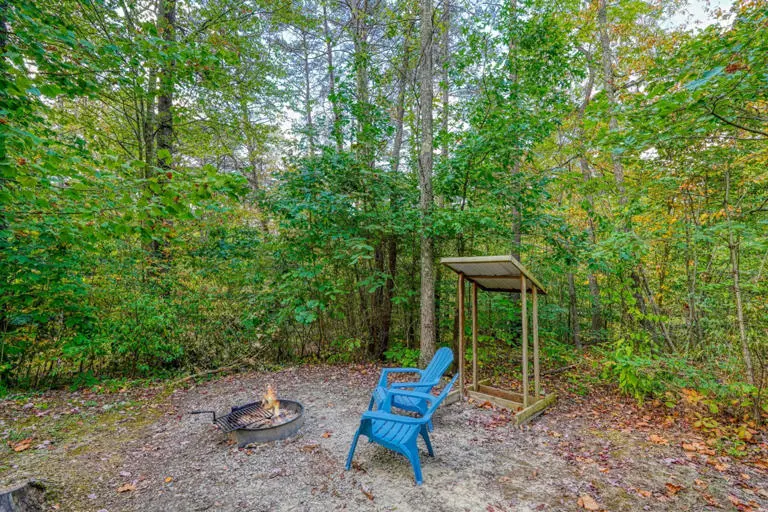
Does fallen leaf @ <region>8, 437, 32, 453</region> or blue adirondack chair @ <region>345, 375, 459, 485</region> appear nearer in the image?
blue adirondack chair @ <region>345, 375, 459, 485</region>

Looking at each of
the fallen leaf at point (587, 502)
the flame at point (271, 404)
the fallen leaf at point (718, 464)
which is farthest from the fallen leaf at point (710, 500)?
the flame at point (271, 404)

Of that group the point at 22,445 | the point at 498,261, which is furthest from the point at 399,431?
the point at 22,445

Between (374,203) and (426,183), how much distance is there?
2.98ft

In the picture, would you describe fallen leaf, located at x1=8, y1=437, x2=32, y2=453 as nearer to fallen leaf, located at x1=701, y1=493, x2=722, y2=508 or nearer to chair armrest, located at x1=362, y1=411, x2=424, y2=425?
chair armrest, located at x1=362, y1=411, x2=424, y2=425

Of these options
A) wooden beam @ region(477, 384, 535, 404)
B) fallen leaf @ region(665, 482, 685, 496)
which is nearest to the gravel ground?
fallen leaf @ region(665, 482, 685, 496)

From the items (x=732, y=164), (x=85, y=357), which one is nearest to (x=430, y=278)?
(x=732, y=164)

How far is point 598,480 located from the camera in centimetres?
262

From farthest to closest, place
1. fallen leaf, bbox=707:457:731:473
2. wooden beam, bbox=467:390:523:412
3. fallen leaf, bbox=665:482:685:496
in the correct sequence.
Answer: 1. wooden beam, bbox=467:390:523:412
2. fallen leaf, bbox=707:457:731:473
3. fallen leaf, bbox=665:482:685:496

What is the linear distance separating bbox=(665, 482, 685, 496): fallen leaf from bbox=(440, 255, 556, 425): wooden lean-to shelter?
1262 mm

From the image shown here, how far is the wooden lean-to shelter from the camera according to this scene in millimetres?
3688

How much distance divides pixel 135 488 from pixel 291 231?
156 inches

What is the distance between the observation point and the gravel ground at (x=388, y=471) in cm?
240

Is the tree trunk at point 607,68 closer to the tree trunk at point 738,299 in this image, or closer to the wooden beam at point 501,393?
the tree trunk at point 738,299

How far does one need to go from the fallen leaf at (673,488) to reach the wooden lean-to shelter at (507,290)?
1.26 metres
